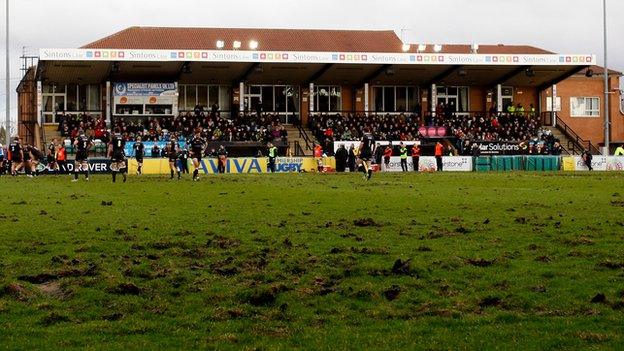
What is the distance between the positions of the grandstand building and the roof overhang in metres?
0.08

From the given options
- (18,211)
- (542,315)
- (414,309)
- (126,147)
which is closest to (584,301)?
(542,315)

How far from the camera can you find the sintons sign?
60375 mm

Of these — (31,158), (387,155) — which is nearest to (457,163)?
(387,155)

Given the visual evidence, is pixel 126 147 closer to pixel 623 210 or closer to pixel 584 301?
pixel 623 210

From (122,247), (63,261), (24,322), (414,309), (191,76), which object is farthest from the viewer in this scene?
(191,76)

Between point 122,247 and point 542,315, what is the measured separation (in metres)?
6.56

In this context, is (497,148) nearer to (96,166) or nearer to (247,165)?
(247,165)

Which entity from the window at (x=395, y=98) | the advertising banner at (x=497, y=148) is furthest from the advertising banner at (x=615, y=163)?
the window at (x=395, y=98)

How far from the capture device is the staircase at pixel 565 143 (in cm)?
6625

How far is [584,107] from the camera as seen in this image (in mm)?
80750

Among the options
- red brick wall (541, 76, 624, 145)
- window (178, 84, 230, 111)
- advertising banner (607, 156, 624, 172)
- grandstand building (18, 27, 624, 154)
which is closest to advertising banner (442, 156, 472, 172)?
advertising banner (607, 156, 624, 172)

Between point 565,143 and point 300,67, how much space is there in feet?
69.9

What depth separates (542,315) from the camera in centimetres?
841

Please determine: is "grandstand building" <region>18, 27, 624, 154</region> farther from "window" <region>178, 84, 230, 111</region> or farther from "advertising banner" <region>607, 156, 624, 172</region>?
"advertising banner" <region>607, 156, 624, 172</region>
